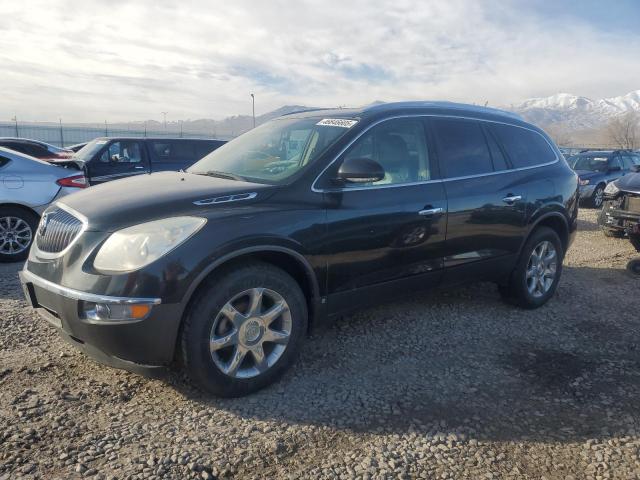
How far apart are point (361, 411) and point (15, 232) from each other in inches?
210

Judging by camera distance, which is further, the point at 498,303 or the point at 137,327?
the point at 498,303

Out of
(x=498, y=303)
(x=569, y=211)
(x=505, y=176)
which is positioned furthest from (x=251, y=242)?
(x=569, y=211)

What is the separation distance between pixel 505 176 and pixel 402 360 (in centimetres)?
199

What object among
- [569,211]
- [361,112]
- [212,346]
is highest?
[361,112]

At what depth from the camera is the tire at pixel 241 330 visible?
2.90 meters

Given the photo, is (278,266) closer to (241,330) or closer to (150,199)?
(241,330)

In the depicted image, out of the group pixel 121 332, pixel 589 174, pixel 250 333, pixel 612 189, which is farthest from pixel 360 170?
pixel 589 174

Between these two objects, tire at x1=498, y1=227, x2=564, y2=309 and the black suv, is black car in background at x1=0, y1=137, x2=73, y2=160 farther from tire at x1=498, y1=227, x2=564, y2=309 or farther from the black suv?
tire at x1=498, y1=227, x2=564, y2=309

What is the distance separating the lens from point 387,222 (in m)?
3.65

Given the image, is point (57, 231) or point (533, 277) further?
point (533, 277)

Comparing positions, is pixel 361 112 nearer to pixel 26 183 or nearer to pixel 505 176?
pixel 505 176

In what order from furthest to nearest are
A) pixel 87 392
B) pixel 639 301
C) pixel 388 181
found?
1. pixel 639 301
2. pixel 388 181
3. pixel 87 392

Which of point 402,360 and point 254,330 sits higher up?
point 254,330

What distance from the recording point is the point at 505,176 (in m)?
4.56
